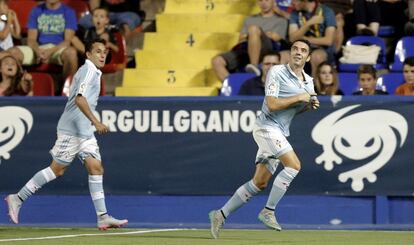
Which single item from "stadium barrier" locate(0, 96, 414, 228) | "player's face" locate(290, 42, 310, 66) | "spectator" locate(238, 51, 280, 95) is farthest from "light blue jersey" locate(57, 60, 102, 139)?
"spectator" locate(238, 51, 280, 95)

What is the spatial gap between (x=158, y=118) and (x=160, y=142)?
30 cm

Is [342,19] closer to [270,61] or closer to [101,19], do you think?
[270,61]

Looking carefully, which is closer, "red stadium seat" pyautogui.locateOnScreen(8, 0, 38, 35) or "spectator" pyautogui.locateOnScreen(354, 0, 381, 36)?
"spectator" pyautogui.locateOnScreen(354, 0, 381, 36)

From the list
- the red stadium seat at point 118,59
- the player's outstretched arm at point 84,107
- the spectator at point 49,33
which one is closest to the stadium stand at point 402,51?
the red stadium seat at point 118,59

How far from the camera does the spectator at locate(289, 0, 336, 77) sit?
17688 millimetres

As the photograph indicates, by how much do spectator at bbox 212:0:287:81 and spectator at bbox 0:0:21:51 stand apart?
3294 mm

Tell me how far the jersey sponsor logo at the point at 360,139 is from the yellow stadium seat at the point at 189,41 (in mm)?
4112

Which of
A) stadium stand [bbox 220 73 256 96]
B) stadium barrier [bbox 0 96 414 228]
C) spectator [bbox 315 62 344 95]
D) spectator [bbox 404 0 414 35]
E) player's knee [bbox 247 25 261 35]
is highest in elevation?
spectator [bbox 404 0 414 35]

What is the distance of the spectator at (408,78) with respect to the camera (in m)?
15.5

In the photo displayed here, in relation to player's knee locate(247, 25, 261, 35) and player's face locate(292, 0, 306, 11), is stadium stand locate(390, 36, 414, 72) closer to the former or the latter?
player's face locate(292, 0, 306, 11)

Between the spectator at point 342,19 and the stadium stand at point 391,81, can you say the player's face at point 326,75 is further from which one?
the spectator at point 342,19

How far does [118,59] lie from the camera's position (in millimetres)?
18453

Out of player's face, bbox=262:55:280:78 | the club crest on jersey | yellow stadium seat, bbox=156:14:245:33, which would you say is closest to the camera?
the club crest on jersey

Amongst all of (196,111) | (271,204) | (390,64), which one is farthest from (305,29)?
(271,204)
